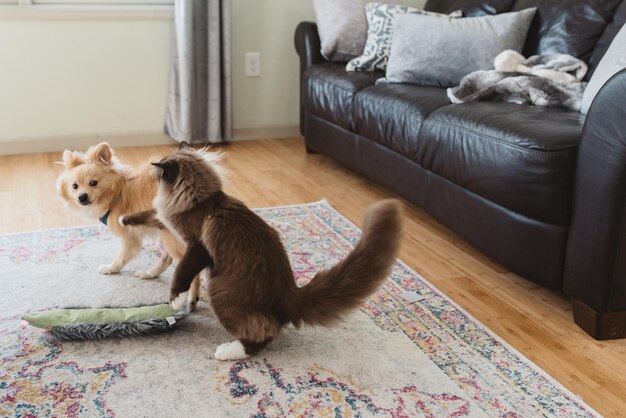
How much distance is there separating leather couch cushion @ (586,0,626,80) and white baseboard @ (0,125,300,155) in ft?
6.73

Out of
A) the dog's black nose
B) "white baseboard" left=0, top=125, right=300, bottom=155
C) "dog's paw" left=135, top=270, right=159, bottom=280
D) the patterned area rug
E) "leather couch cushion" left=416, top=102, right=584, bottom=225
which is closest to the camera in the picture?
the patterned area rug

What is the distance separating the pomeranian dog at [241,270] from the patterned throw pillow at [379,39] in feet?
6.09

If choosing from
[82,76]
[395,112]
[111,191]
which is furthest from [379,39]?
[111,191]

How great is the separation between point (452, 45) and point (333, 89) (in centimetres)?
62

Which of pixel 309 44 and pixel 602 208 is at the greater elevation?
pixel 309 44

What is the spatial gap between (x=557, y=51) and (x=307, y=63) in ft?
4.47

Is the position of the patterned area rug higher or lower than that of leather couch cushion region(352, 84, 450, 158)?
lower

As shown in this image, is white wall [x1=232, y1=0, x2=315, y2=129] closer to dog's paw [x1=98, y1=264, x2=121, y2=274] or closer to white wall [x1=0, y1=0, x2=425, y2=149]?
white wall [x1=0, y1=0, x2=425, y2=149]

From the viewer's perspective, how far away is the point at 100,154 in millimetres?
2219

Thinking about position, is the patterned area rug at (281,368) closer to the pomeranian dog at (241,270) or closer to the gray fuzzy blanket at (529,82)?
the pomeranian dog at (241,270)

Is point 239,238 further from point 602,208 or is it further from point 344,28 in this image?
point 344,28

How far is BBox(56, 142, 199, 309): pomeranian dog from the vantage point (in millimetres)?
2174

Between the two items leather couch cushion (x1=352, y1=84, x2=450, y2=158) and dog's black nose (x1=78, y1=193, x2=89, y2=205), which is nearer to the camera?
dog's black nose (x1=78, y1=193, x2=89, y2=205)

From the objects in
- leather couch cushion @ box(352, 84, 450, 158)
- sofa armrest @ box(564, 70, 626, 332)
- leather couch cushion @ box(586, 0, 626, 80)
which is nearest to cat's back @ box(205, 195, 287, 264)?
sofa armrest @ box(564, 70, 626, 332)
